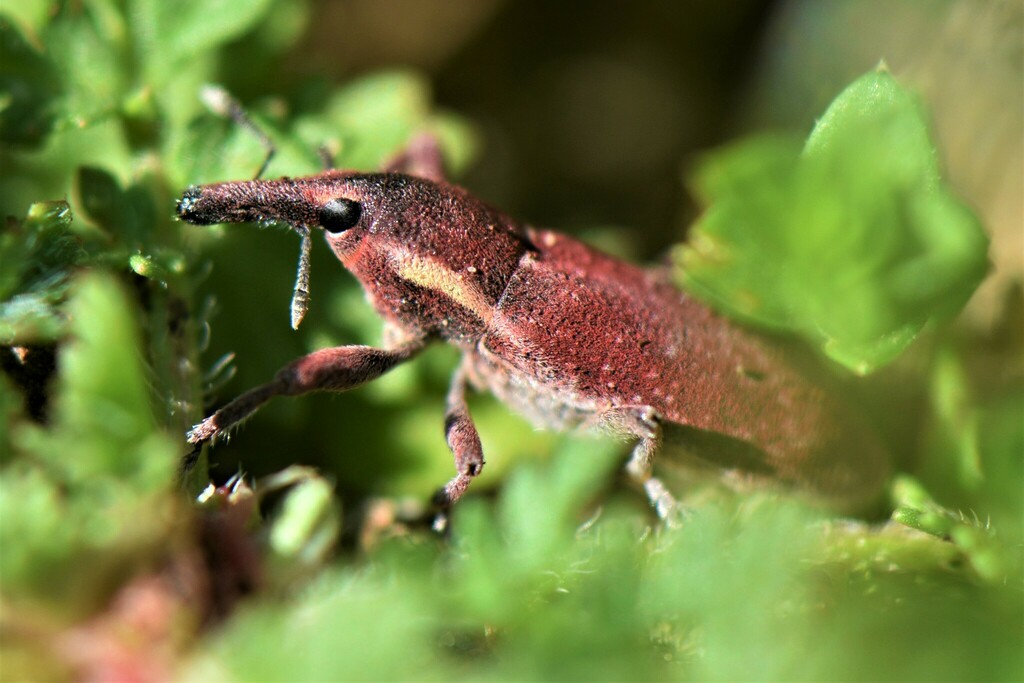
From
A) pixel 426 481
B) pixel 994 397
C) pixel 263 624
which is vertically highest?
pixel 263 624

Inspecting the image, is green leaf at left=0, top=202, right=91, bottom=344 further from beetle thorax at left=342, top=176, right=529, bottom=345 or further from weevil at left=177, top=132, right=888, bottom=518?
beetle thorax at left=342, top=176, right=529, bottom=345

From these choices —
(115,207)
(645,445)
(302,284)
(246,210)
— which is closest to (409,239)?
(302,284)

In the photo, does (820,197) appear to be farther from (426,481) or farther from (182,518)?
(426,481)

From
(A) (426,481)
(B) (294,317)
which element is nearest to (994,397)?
(A) (426,481)

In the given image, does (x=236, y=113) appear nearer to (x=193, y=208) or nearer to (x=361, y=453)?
(x=193, y=208)

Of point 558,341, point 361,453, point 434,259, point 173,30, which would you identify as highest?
point 173,30

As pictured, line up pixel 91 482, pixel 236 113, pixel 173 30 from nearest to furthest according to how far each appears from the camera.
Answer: pixel 91 482
pixel 173 30
pixel 236 113
